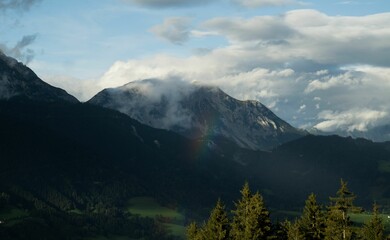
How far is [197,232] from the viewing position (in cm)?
10619

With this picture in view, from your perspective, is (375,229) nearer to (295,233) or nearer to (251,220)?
(295,233)

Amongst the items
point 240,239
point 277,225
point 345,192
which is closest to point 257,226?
Result: point 240,239

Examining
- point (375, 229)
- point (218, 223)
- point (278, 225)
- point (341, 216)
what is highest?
point (375, 229)

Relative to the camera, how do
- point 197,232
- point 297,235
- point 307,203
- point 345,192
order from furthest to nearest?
point 197,232 < point 307,203 < point 297,235 < point 345,192

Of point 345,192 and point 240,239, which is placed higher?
point 345,192

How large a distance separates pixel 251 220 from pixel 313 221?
13553 mm

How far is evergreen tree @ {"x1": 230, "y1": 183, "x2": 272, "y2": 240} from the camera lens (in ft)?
286

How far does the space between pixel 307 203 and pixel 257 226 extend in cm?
1091

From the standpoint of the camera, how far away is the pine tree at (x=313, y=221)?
93.6 meters

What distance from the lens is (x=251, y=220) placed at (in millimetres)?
87438

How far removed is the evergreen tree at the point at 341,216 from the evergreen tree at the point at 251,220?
10.6 meters

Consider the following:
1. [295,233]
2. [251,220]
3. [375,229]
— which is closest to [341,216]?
[295,233]

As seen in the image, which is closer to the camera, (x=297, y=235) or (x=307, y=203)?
(x=297, y=235)

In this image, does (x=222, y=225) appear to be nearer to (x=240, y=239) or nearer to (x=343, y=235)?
(x=240, y=239)
